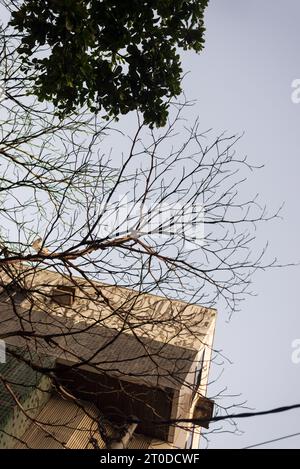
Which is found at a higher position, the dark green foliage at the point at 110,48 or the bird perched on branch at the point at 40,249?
the dark green foliage at the point at 110,48

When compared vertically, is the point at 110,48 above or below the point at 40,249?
above

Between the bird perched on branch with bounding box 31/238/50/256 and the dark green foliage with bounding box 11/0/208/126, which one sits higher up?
the dark green foliage with bounding box 11/0/208/126

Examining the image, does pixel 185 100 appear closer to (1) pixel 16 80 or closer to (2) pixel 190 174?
(2) pixel 190 174

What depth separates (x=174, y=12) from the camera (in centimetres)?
571

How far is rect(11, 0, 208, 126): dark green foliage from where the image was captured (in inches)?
195

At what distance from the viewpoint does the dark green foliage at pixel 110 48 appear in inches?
195

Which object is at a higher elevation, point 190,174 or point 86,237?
point 190,174

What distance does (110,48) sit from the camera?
544cm

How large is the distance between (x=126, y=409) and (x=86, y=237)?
790cm
